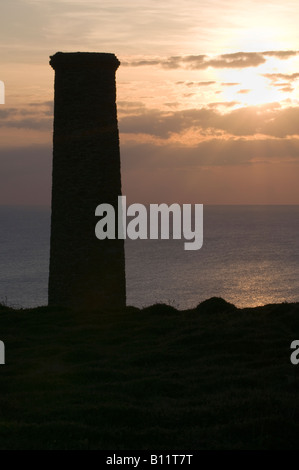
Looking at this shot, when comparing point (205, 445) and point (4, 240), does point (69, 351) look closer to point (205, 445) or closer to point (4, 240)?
point (205, 445)

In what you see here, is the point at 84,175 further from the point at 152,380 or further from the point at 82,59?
the point at 152,380

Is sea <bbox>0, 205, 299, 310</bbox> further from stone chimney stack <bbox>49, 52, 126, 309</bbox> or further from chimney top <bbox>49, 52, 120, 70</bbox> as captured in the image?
chimney top <bbox>49, 52, 120, 70</bbox>

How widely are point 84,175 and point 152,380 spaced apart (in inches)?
553

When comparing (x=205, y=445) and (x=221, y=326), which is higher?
(x=221, y=326)

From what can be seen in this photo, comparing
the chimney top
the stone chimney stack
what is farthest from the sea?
the chimney top

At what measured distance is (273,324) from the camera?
19719 mm

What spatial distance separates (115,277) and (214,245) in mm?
149009

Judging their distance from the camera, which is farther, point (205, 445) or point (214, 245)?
point (214, 245)

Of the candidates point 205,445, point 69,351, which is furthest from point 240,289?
point 205,445

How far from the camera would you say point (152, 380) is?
14773mm

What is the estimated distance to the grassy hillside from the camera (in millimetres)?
11188

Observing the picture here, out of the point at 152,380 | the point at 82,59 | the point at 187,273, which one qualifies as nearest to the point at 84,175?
the point at 82,59

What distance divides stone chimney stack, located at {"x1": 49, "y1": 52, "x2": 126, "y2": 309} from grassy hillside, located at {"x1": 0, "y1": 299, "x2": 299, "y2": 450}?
4.15m

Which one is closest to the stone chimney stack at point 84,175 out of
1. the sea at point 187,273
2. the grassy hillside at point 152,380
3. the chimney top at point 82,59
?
the chimney top at point 82,59
